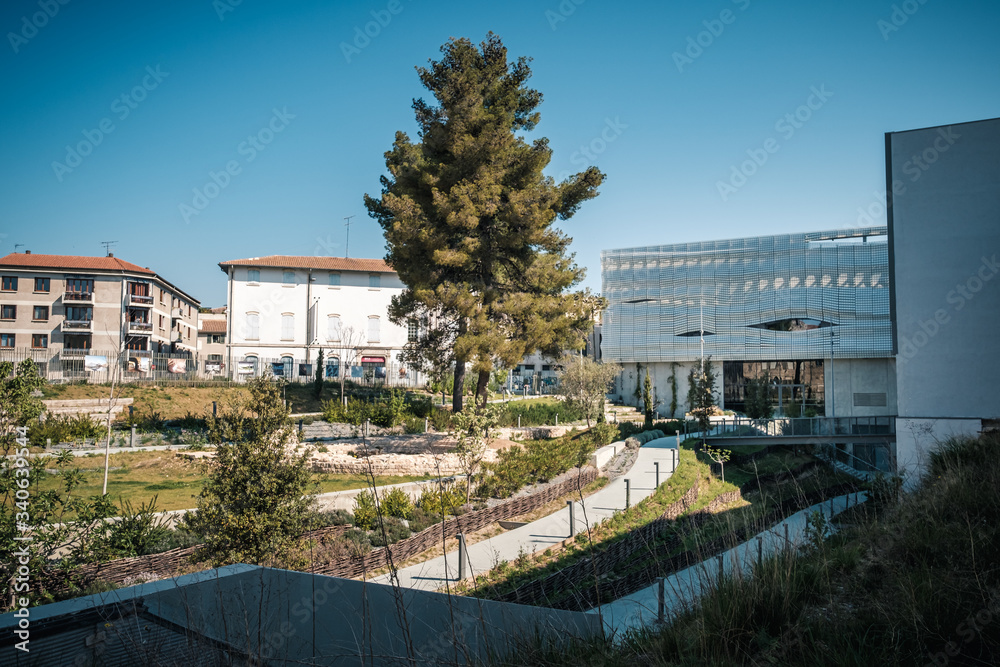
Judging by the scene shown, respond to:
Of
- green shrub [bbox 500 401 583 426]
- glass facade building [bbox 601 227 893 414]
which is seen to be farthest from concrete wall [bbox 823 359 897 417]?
green shrub [bbox 500 401 583 426]

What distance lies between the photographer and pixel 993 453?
27.7 feet

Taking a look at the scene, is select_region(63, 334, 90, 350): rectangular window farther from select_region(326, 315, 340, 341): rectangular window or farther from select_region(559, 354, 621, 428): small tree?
select_region(559, 354, 621, 428): small tree

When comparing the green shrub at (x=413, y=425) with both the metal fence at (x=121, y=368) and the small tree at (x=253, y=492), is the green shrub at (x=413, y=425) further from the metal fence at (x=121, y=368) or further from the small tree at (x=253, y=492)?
the small tree at (x=253, y=492)

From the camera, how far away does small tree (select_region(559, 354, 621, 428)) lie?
95.9ft

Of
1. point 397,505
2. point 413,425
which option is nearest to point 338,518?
point 397,505

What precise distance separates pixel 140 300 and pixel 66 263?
5.17 m

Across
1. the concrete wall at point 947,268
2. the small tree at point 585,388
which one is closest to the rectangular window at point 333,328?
the small tree at point 585,388

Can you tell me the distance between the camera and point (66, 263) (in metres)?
42.5

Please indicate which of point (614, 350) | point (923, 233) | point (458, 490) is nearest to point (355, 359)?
point (614, 350)

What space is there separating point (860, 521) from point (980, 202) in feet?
66.1

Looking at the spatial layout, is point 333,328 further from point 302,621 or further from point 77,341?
point 302,621

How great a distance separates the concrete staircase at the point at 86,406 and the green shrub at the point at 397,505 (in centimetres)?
1617

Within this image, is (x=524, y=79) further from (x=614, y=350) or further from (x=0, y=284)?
(x=0, y=284)

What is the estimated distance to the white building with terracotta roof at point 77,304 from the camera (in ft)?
133
